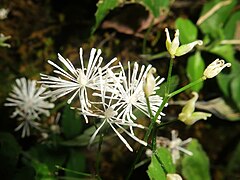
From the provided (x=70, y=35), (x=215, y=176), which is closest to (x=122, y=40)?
(x=70, y=35)

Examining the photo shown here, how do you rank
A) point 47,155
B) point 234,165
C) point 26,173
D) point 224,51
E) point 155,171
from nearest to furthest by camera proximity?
point 155,171 < point 26,173 < point 47,155 < point 224,51 < point 234,165

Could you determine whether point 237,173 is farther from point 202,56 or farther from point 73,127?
point 73,127

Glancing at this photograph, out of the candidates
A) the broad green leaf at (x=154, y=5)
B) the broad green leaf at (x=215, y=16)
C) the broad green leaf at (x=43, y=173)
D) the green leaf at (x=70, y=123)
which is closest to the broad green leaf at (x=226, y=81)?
the broad green leaf at (x=215, y=16)

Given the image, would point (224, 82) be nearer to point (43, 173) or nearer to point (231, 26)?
point (231, 26)

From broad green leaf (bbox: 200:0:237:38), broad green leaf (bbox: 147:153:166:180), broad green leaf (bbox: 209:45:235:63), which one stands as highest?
broad green leaf (bbox: 200:0:237:38)

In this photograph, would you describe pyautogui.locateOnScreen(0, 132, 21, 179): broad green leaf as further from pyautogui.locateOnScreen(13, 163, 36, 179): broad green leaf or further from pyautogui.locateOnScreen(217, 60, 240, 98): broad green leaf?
pyautogui.locateOnScreen(217, 60, 240, 98): broad green leaf

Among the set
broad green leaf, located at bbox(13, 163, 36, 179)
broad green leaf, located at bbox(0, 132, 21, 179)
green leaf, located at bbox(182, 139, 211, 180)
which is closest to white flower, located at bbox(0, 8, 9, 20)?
broad green leaf, located at bbox(0, 132, 21, 179)

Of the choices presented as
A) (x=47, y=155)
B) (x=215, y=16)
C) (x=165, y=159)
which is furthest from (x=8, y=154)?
(x=215, y=16)

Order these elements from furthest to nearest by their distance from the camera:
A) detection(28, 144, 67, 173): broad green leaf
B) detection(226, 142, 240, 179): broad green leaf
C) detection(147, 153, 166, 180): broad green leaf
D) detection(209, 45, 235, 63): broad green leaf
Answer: detection(226, 142, 240, 179): broad green leaf
detection(209, 45, 235, 63): broad green leaf
detection(28, 144, 67, 173): broad green leaf
detection(147, 153, 166, 180): broad green leaf
